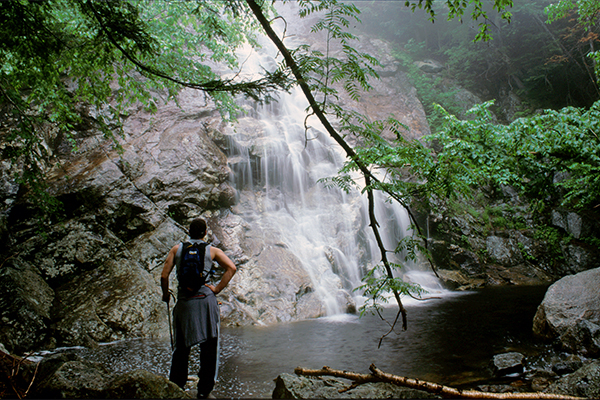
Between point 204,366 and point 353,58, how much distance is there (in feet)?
10.5

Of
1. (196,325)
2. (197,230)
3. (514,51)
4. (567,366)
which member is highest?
(514,51)

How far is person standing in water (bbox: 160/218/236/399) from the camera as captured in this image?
3025 millimetres

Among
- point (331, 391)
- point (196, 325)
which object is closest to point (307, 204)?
point (196, 325)

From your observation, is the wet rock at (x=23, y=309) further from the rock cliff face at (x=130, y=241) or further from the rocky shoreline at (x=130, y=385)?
the rocky shoreline at (x=130, y=385)

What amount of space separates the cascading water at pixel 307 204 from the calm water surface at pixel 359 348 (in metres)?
2.82

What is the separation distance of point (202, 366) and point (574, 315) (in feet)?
19.6

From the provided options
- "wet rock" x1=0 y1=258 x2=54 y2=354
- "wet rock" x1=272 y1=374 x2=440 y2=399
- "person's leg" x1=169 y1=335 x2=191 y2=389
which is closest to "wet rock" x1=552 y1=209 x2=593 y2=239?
"wet rock" x1=272 y1=374 x2=440 y2=399

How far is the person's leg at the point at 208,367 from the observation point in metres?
3.03

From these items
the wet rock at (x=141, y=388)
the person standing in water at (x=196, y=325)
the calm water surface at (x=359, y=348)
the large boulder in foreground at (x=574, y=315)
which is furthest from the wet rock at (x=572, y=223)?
the wet rock at (x=141, y=388)

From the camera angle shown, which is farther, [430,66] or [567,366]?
[430,66]

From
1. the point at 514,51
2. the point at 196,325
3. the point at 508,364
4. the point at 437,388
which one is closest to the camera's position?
the point at 437,388

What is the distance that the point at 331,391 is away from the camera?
2.81m

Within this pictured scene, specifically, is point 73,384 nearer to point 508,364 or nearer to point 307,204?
point 508,364

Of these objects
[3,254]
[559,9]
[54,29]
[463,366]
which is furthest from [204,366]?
[559,9]
